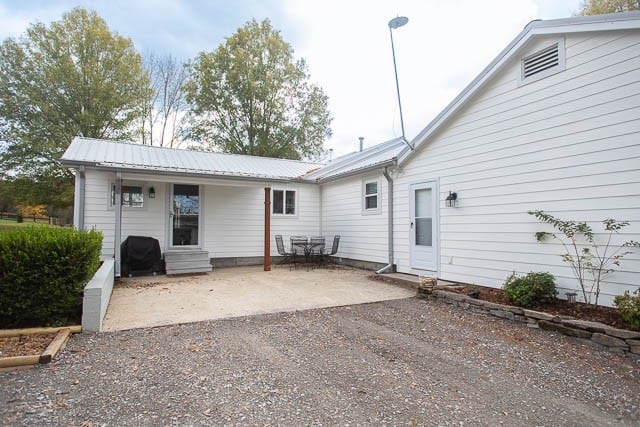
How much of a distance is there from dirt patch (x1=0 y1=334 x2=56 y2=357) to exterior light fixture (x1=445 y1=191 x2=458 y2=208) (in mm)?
6272

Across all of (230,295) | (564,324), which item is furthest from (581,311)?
(230,295)

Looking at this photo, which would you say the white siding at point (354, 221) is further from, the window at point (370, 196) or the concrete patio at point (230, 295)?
the concrete patio at point (230, 295)

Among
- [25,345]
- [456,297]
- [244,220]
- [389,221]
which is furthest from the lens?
[244,220]

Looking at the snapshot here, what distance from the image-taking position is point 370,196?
9031 mm

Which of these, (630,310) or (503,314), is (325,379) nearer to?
(503,314)

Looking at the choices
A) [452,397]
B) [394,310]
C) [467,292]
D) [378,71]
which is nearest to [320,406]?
[452,397]

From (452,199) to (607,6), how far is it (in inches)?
557

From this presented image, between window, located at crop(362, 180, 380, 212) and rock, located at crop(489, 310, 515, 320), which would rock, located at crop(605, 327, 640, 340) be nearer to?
rock, located at crop(489, 310, 515, 320)

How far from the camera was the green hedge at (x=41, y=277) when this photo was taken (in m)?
3.78

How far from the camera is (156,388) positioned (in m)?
2.61

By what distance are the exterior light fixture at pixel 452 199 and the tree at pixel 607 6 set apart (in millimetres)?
12137

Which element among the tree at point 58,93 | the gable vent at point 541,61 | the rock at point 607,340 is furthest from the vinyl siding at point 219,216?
the tree at point 58,93

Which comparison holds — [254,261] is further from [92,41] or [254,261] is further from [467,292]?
[92,41]

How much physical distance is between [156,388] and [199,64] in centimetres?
2109
